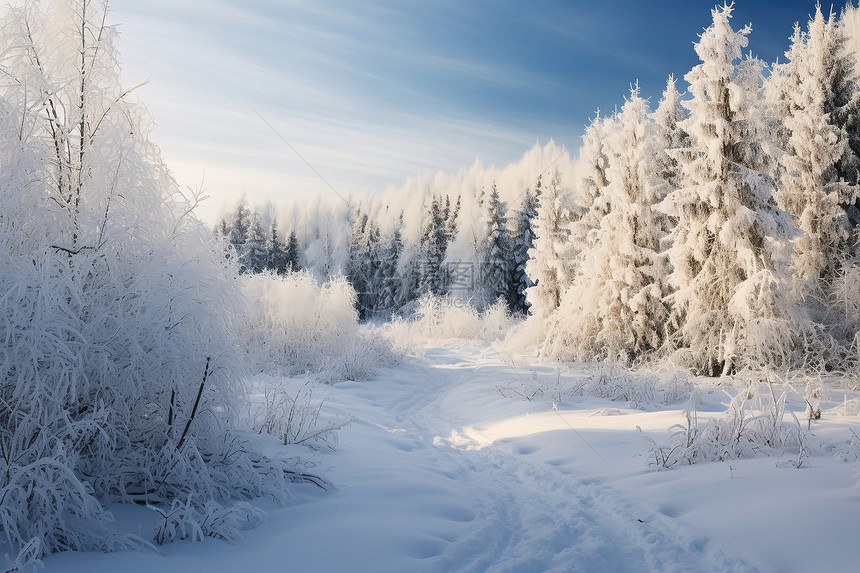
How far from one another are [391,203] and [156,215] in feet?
165

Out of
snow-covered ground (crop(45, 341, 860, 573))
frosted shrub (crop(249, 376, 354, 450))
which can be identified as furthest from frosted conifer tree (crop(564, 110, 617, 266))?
frosted shrub (crop(249, 376, 354, 450))

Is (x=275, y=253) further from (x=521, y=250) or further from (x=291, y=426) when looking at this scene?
(x=291, y=426)

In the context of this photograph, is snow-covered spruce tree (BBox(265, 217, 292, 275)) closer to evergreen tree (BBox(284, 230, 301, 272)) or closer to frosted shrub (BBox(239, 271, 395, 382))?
evergreen tree (BBox(284, 230, 301, 272))

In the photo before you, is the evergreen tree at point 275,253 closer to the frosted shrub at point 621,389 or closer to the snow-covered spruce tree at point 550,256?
the snow-covered spruce tree at point 550,256

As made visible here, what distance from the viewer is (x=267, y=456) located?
4.16 m

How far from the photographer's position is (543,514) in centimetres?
386

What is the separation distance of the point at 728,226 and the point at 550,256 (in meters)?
9.48

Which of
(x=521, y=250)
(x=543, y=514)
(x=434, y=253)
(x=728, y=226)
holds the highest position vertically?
(x=521, y=250)

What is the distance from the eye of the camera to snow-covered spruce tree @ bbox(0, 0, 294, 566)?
2.60 metres

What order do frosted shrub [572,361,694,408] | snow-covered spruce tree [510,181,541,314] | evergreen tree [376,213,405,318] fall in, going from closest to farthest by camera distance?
frosted shrub [572,361,694,408], snow-covered spruce tree [510,181,541,314], evergreen tree [376,213,405,318]

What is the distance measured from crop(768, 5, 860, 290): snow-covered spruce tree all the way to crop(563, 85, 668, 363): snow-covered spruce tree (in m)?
3.12

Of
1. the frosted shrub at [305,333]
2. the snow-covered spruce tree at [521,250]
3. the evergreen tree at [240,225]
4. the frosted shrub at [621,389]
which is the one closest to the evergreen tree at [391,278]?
the snow-covered spruce tree at [521,250]

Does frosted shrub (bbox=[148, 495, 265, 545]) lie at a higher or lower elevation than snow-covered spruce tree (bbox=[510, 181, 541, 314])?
lower

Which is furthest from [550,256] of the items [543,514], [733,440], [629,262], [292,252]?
[292,252]
